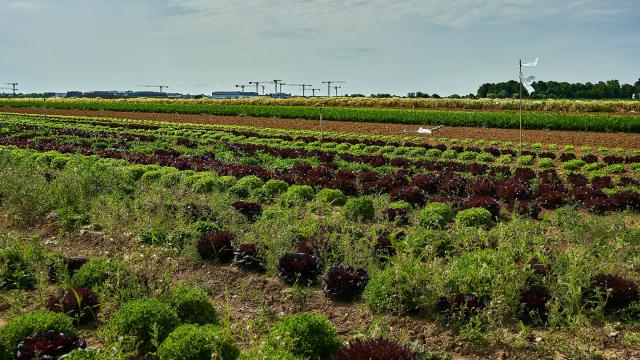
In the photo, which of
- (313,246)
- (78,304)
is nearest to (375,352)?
(78,304)

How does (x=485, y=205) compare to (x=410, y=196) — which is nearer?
(x=485, y=205)

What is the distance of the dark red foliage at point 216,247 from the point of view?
7.30m

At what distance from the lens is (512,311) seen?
18.0 feet

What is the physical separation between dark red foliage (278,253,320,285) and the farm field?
16 mm

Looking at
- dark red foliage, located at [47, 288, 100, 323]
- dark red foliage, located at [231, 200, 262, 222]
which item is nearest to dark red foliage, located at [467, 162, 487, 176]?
dark red foliage, located at [231, 200, 262, 222]

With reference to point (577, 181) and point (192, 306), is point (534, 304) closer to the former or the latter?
point (192, 306)

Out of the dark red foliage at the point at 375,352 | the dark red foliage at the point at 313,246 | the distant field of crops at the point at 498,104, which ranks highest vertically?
the distant field of crops at the point at 498,104

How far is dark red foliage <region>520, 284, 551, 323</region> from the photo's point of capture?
5353mm

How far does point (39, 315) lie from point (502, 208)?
26.5ft

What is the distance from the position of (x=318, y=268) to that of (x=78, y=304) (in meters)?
2.56

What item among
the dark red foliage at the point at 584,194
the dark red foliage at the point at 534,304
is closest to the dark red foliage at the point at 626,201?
the dark red foliage at the point at 584,194

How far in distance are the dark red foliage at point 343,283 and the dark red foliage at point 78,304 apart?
7.37 feet

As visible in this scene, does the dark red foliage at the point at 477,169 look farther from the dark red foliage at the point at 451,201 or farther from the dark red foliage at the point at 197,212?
the dark red foliage at the point at 197,212

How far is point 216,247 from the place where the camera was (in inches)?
288
